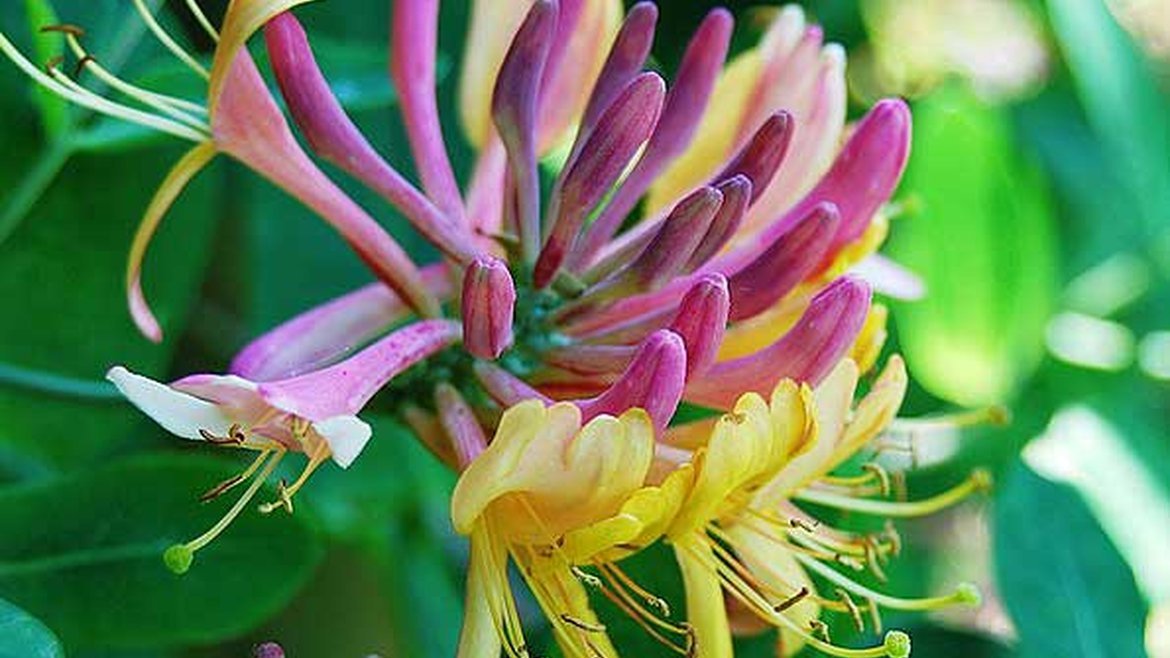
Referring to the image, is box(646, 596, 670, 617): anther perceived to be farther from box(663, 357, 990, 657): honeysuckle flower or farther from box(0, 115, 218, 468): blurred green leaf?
box(0, 115, 218, 468): blurred green leaf

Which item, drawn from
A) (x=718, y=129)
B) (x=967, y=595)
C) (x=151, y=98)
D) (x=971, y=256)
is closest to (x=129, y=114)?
(x=151, y=98)

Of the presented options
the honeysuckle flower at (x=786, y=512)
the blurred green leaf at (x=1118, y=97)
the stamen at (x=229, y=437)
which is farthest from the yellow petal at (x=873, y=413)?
the blurred green leaf at (x=1118, y=97)

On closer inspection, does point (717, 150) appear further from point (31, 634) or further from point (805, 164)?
point (31, 634)

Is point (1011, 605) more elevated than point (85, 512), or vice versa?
point (85, 512)

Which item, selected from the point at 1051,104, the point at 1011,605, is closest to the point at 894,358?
the point at 1011,605

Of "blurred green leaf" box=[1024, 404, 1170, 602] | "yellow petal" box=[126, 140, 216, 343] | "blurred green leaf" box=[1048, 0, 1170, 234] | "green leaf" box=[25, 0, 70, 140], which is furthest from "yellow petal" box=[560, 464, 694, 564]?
"blurred green leaf" box=[1048, 0, 1170, 234]

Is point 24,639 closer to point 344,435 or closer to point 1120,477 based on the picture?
point 344,435

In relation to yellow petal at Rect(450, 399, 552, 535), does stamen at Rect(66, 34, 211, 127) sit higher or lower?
higher
